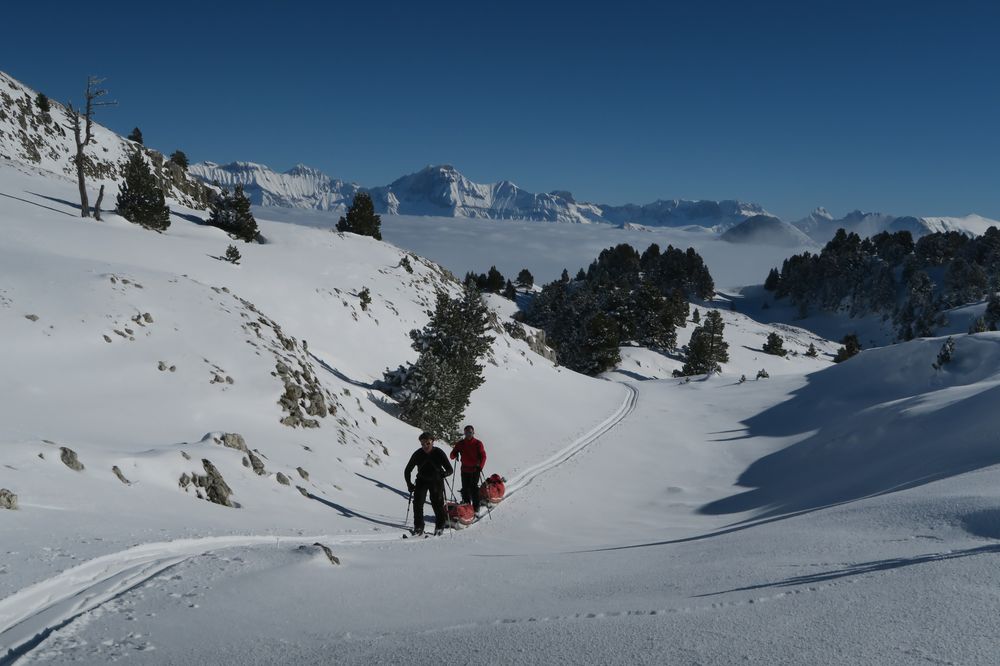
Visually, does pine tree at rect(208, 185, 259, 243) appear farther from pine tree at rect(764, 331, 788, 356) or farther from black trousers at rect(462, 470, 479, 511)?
pine tree at rect(764, 331, 788, 356)

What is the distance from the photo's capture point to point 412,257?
49.2 m

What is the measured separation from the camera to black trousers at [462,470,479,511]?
1375cm

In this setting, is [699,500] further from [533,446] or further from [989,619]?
[989,619]

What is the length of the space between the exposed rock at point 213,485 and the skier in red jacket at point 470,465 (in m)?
4.78

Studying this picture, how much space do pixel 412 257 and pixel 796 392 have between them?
29586 mm

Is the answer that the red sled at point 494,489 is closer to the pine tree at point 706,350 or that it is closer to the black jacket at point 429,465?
the black jacket at point 429,465

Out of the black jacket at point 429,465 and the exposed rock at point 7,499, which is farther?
the black jacket at point 429,465

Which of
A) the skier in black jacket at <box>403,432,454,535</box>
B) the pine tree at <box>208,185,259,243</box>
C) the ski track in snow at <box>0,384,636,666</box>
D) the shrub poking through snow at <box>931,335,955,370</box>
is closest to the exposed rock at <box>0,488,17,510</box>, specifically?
the ski track in snow at <box>0,384,636,666</box>

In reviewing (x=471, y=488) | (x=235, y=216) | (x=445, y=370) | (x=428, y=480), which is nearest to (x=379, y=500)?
(x=471, y=488)

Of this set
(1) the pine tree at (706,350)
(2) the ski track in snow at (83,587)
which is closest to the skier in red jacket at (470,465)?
(2) the ski track in snow at (83,587)

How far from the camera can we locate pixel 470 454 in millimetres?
13953

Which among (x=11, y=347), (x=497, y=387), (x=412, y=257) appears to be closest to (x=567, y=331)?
(x=412, y=257)

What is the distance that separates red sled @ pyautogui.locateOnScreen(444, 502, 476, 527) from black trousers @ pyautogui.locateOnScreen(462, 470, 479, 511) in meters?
1.13

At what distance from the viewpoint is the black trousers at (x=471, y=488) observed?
1375cm
